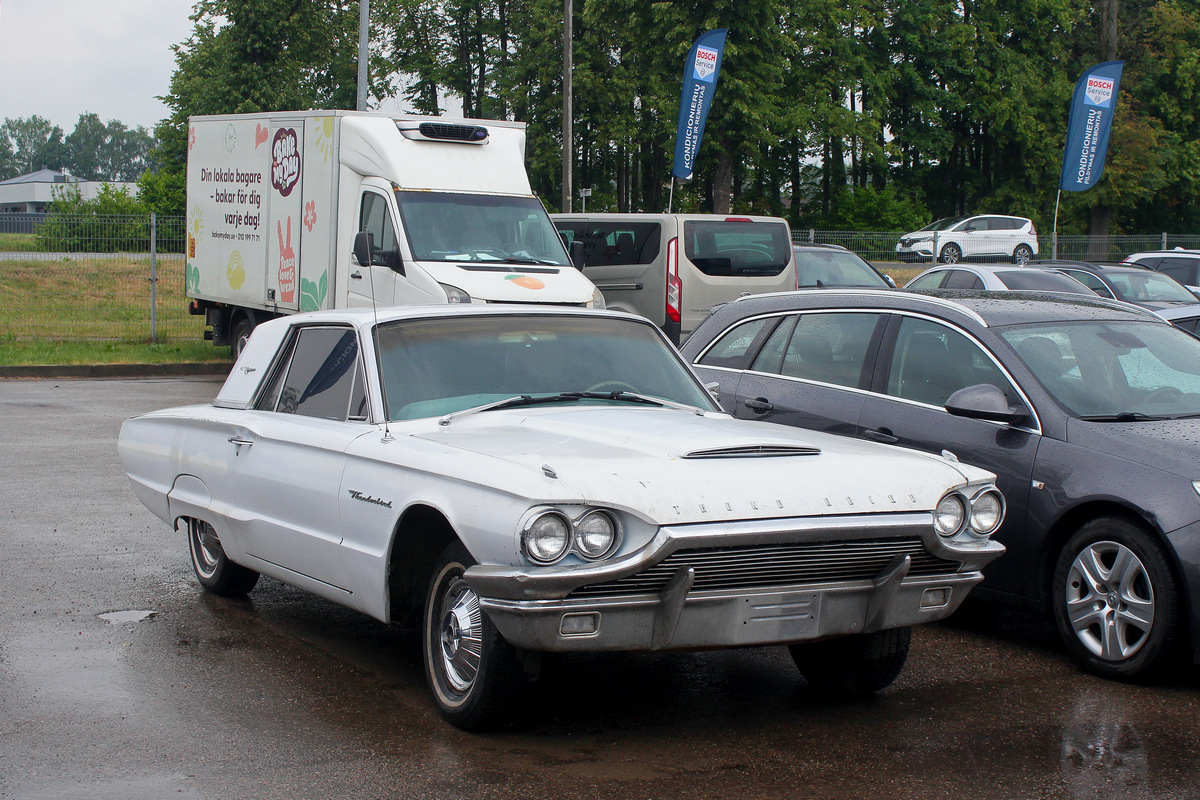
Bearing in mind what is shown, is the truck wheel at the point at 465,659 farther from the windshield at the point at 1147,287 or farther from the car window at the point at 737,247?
the windshield at the point at 1147,287

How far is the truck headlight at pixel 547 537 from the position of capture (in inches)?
158

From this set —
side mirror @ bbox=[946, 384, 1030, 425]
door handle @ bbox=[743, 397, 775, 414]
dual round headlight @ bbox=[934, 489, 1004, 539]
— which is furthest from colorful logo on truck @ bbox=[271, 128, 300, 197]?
dual round headlight @ bbox=[934, 489, 1004, 539]

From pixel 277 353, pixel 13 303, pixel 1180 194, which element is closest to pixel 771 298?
pixel 277 353

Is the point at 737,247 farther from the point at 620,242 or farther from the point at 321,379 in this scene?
the point at 321,379

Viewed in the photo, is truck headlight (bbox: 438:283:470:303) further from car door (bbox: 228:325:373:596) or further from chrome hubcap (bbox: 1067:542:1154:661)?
chrome hubcap (bbox: 1067:542:1154:661)

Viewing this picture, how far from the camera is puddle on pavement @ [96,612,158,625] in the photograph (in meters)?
6.05

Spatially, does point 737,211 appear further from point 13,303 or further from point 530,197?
point 530,197

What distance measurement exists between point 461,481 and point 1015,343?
10.2ft

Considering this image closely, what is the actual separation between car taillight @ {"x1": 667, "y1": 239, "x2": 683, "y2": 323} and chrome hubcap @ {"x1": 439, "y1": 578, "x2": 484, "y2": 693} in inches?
481

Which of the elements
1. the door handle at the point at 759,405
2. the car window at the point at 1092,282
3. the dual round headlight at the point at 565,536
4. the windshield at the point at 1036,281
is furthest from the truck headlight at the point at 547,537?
the car window at the point at 1092,282

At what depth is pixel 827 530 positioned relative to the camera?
4.20 metres

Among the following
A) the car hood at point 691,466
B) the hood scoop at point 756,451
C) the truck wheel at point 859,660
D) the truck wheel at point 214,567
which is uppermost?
the hood scoop at point 756,451

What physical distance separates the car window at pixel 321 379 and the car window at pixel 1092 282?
14799 mm

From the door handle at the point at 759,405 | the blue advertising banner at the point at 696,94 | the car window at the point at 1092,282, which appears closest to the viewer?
the door handle at the point at 759,405
